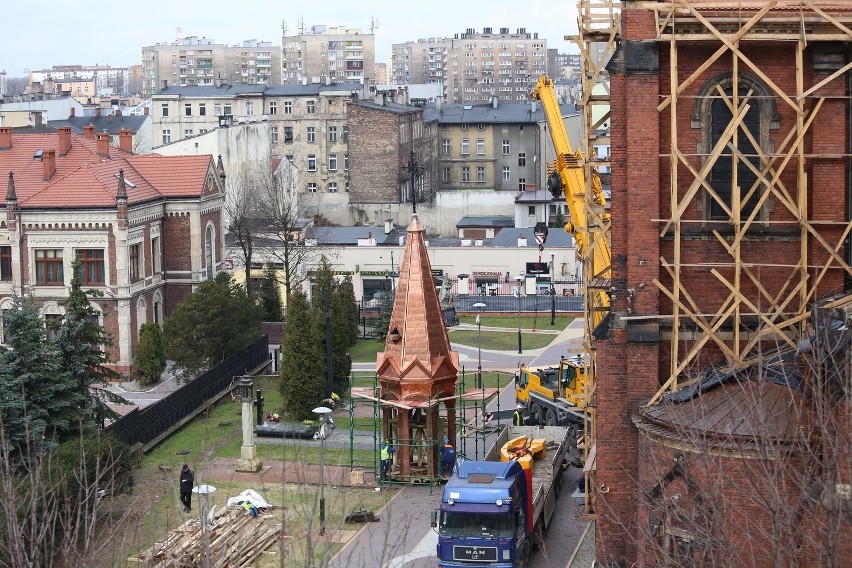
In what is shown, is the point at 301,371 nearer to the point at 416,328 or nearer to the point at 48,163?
the point at 416,328

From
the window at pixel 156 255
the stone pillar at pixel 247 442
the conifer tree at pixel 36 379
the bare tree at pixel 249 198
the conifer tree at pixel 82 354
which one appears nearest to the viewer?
the conifer tree at pixel 36 379

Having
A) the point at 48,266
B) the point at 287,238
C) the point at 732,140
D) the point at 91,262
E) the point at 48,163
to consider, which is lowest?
the point at 48,266

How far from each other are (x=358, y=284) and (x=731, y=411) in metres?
50.9

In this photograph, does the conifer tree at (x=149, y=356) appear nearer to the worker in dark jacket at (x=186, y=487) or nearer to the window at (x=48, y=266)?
the window at (x=48, y=266)

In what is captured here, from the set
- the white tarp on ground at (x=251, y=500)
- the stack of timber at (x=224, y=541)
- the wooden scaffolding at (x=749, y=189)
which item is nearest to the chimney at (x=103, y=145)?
the white tarp on ground at (x=251, y=500)

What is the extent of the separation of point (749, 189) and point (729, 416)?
15.6ft

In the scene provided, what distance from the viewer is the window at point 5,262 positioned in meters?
56.1

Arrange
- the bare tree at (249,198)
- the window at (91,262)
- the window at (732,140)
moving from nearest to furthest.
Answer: the window at (732,140) → the window at (91,262) → the bare tree at (249,198)

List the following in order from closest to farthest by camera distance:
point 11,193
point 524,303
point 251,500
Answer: point 251,500, point 11,193, point 524,303

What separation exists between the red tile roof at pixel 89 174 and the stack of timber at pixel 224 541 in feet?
85.7

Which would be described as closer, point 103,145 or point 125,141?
point 103,145

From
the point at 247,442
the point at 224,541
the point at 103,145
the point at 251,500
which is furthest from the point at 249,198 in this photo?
the point at 224,541

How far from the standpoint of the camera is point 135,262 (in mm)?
56656

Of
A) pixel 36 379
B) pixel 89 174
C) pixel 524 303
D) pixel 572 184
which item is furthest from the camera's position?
pixel 524 303
